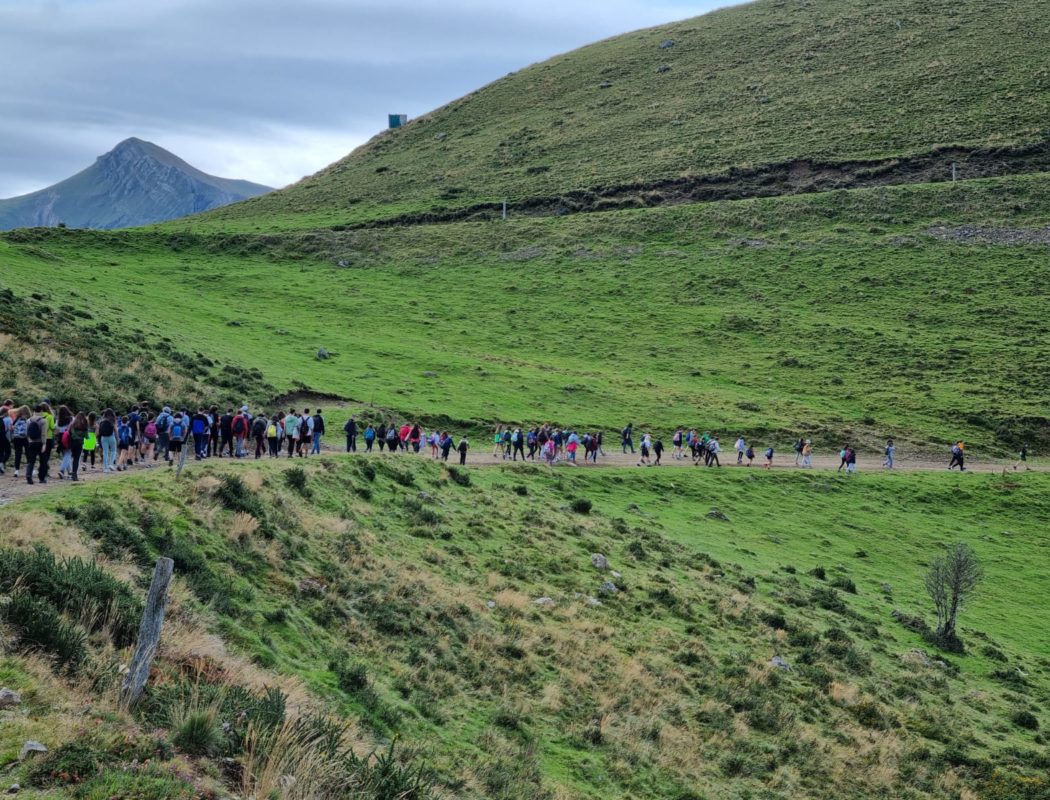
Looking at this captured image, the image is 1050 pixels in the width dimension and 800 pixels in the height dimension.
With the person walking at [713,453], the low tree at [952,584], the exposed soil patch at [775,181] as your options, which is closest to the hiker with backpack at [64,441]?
the low tree at [952,584]

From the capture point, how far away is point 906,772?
750 inches

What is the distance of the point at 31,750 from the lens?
7918 mm

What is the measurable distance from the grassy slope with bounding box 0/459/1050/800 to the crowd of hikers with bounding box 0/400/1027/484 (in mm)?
4339

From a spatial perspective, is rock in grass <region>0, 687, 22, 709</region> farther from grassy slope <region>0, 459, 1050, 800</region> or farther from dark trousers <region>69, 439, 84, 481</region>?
dark trousers <region>69, 439, 84, 481</region>

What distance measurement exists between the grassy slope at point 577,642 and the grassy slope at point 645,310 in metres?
16.9

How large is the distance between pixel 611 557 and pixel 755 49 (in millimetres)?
125333

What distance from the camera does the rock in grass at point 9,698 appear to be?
28.2ft

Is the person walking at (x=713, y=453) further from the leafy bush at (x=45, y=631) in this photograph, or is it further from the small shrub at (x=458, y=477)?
the leafy bush at (x=45, y=631)

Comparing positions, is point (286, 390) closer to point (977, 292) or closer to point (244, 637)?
point (244, 637)

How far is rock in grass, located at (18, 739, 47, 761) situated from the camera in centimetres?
786

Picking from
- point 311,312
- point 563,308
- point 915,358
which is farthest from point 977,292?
point 311,312

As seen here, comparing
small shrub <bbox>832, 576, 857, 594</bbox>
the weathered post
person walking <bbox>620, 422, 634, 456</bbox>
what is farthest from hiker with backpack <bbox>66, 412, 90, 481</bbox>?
person walking <bbox>620, 422, 634, 456</bbox>

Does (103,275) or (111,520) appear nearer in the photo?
(111,520)

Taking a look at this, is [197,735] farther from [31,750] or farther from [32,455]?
[32,455]
